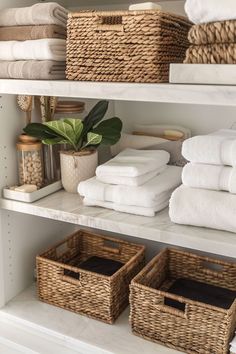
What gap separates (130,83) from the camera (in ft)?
3.37

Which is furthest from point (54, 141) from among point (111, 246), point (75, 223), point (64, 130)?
point (111, 246)

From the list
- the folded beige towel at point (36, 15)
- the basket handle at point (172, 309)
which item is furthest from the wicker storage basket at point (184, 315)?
the folded beige towel at point (36, 15)

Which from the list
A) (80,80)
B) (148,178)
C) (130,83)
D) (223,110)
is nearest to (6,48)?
(80,80)

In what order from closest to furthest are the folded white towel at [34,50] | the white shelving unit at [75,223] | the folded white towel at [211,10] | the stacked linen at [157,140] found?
the folded white towel at [211,10] → the white shelving unit at [75,223] → the folded white towel at [34,50] → the stacked linen at [157,140]

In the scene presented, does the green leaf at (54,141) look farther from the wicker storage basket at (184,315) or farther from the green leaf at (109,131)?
the wicker storage basket at (184,315)

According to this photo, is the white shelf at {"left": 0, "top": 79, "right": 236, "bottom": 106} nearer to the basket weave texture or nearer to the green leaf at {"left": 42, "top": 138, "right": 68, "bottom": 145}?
the basket weave texture

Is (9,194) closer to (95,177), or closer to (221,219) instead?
(95,177)

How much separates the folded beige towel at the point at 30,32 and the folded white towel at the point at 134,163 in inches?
14.8

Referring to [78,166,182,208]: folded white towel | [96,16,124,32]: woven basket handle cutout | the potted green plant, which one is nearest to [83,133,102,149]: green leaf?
the potted green plant

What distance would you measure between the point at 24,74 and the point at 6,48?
98mm

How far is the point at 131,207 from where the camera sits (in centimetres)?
120

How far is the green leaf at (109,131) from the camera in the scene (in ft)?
4.39

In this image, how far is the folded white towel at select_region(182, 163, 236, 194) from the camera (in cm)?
105

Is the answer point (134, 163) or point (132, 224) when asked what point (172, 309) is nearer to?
point (132, 224)
